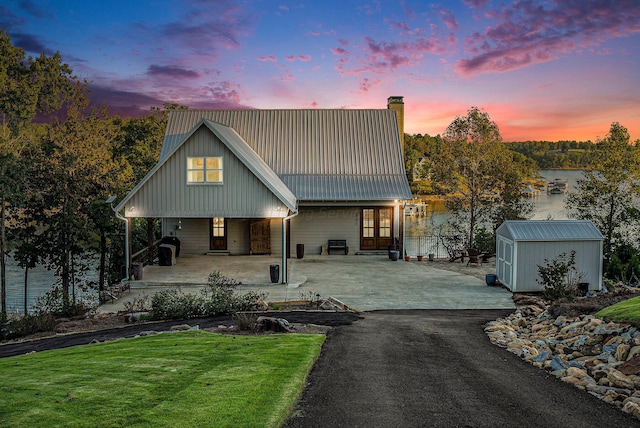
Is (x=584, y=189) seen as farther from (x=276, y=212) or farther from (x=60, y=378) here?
(x=60, y=378)

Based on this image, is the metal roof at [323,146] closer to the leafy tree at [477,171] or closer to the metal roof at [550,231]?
the leafy tree at [477,171]

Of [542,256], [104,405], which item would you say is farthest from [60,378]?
[542,256]

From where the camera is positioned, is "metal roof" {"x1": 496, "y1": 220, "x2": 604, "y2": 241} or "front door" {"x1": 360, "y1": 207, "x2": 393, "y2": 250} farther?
"front door" {"x1": 360, "y1": 207, "x2": 393, "y2": 250}

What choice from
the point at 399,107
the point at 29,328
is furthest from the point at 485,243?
the point at 29,328

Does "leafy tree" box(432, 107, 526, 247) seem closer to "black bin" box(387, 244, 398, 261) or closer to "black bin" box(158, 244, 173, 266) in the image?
"black bin" box(387, 244, 398, 261)

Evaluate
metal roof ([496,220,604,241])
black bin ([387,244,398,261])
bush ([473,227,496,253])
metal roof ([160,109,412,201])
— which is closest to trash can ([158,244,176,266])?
metal roof ([160,109,412,201])

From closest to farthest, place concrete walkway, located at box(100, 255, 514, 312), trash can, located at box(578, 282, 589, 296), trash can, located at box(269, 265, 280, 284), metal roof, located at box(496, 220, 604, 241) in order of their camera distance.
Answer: concrete walkway, located at box(100, 255, 514, 312), trash can, located at box(578, 282, 589, 296), metal roof, located at box(496, 220, 604, 241), trash can, located at box(269, 265, 280, 284)

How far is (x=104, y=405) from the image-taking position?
23.3 ft

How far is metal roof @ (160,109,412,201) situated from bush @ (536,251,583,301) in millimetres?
8766

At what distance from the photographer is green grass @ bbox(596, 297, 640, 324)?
1062cm

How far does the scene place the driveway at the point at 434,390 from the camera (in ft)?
23.2

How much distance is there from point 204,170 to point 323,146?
9548mm

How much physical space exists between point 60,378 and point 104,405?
1764 millimetres

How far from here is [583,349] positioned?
33.5 feet
